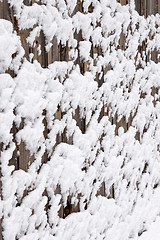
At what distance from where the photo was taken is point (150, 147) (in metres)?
3.25

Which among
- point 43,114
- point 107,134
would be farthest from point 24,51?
point 107,134

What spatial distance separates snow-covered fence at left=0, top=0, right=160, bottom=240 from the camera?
1.72 meters

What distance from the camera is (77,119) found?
2246mm

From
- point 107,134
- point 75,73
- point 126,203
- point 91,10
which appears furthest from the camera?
point 126,203

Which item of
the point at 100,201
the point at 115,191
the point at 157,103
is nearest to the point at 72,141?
the point at 100,201

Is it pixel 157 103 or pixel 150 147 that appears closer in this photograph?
pixel 150 147

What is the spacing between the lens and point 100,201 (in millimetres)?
2459

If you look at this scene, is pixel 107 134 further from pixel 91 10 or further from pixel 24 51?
pixel 24 51

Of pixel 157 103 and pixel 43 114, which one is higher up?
pixel 43 114

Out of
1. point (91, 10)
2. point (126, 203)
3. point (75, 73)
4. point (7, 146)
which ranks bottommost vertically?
point (126, 203)

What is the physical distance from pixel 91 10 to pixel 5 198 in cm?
137

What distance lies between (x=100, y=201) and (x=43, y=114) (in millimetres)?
852

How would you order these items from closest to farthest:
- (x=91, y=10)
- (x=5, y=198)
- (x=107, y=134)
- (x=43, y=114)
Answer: (x=5, y=198) → (x=43, y=114) → (x=91, y=10) → (x=107, y=134)

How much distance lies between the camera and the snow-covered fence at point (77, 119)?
1723mm
